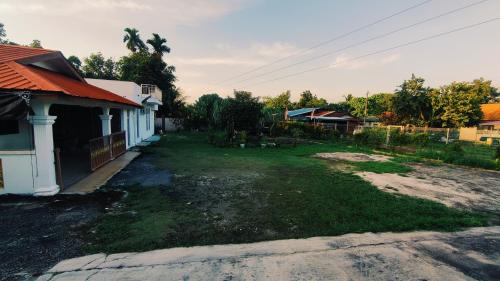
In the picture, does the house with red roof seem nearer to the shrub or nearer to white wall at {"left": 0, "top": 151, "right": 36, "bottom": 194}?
white wall at {"left": 0, "top": 151, "right": 36, "bottom": 194}

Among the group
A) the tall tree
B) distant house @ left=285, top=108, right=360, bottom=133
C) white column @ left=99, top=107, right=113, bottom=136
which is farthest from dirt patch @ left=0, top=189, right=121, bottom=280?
the tall tree

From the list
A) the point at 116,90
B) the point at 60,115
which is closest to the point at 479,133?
the point at 116,90

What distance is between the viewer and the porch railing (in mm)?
8569

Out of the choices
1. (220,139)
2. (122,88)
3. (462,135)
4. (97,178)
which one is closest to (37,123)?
(97,178)

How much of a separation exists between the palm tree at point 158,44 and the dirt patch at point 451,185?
3558cm

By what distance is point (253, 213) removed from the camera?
212 inches

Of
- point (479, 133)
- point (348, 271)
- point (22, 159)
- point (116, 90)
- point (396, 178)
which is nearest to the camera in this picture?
point (348, 271)

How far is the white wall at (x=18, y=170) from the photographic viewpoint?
5957 mm

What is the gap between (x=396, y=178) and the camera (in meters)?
8.94

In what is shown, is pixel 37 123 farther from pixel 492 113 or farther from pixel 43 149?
pixel 492 113

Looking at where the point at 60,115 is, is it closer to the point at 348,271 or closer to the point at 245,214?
the point at 245,214

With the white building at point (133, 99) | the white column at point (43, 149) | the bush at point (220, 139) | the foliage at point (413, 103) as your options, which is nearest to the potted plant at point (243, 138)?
the bush at point (220, 139)

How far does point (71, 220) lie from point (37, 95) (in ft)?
9.41

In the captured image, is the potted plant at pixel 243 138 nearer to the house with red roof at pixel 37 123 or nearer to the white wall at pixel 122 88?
the white wall at pixel 122 88
